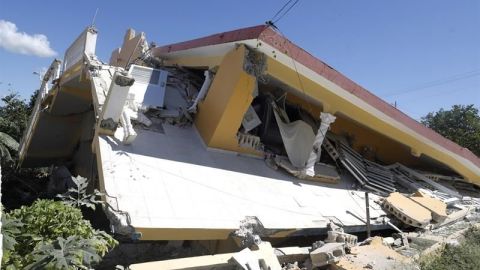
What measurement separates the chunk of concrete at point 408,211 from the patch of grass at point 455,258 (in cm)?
124

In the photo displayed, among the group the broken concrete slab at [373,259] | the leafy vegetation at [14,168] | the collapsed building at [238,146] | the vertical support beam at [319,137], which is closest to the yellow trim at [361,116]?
the collapsed building at [238,146]

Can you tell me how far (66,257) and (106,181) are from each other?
1861 mm

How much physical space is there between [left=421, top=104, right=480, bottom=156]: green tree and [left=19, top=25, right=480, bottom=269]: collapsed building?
8.36m

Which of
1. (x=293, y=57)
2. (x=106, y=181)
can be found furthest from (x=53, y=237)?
(x=293, y=57)

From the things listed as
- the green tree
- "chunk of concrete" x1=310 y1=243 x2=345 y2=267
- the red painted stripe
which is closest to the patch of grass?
"chunk of concrete" x1=310 y1=243 x2=345 y2=267

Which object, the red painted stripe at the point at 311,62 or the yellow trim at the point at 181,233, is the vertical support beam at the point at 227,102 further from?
the yellow trim at the point at 181,233

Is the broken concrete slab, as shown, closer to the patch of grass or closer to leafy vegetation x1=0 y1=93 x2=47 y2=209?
the patch of grass

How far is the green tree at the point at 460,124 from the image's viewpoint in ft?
61.3

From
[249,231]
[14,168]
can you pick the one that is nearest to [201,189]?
[249,231]

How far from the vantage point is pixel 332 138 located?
9.41m

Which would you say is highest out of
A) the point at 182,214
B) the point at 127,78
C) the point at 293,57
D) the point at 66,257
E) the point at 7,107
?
the point at 7,107

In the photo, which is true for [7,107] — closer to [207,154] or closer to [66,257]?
[207,154]

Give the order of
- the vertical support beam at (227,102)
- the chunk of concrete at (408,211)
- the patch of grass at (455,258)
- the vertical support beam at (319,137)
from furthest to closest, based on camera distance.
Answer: the vertical support beam at (319,137) < the chunk of concrete at (408,211) < the vertical support beam at (227,102) < the patch of grass at (455,258)

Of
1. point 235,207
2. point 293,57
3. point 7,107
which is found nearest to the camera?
point 235,207
